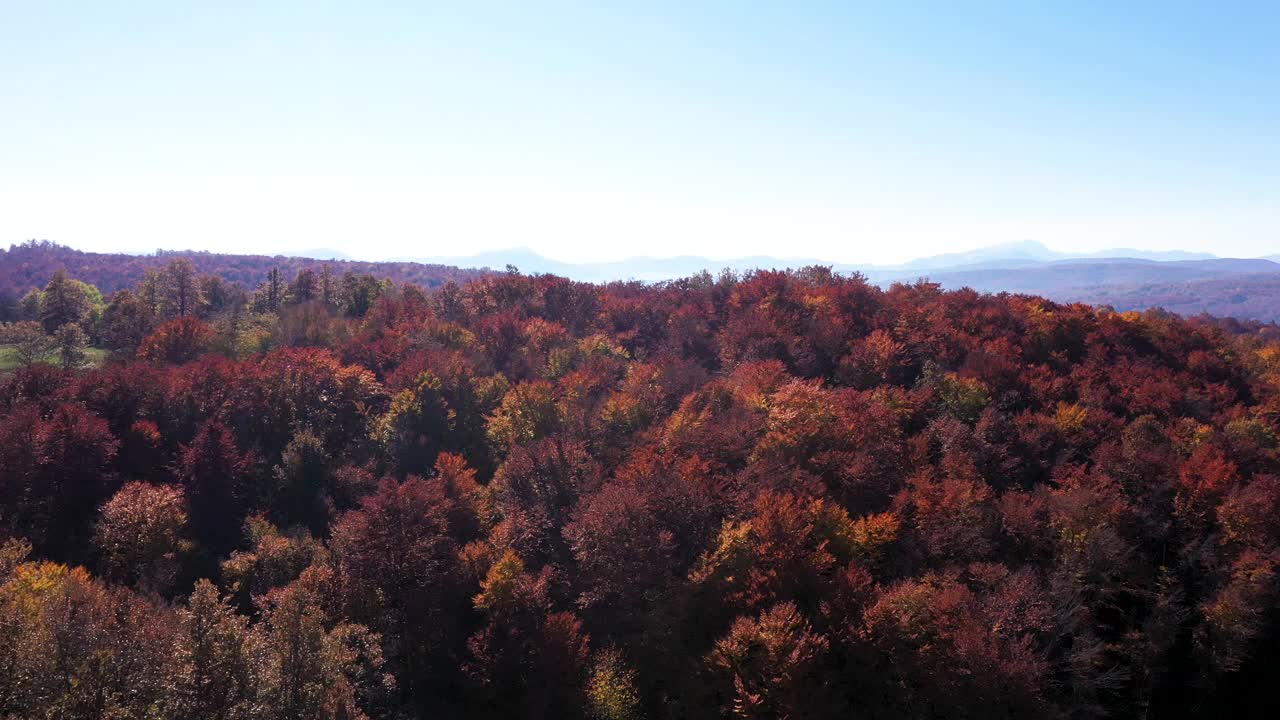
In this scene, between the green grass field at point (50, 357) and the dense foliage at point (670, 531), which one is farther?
the green grass field at point (50, 357)

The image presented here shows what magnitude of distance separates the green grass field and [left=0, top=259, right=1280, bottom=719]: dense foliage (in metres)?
11.6

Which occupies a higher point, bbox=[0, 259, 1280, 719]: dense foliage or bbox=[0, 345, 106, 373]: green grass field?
bbox=[0, 345, 106, 373]: green grass field

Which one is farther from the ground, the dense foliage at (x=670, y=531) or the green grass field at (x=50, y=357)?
the green grass field at (x=50, y=357)

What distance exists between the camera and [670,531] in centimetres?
3662

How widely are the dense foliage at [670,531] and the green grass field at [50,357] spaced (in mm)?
11638

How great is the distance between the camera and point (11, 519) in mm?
38312

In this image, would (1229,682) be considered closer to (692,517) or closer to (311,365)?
(692,517)

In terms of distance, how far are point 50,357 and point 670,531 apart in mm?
76311

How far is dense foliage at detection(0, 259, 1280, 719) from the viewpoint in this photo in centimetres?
2738

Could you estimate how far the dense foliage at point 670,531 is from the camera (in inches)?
1078

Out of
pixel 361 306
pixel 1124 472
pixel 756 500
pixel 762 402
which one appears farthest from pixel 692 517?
pixel 361 306

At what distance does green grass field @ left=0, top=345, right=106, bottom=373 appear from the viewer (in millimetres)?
67306

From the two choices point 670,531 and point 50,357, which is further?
point 50,357

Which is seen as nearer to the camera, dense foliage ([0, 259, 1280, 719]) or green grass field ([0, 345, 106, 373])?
dense foliage ([0, 259, 1280, 719])
